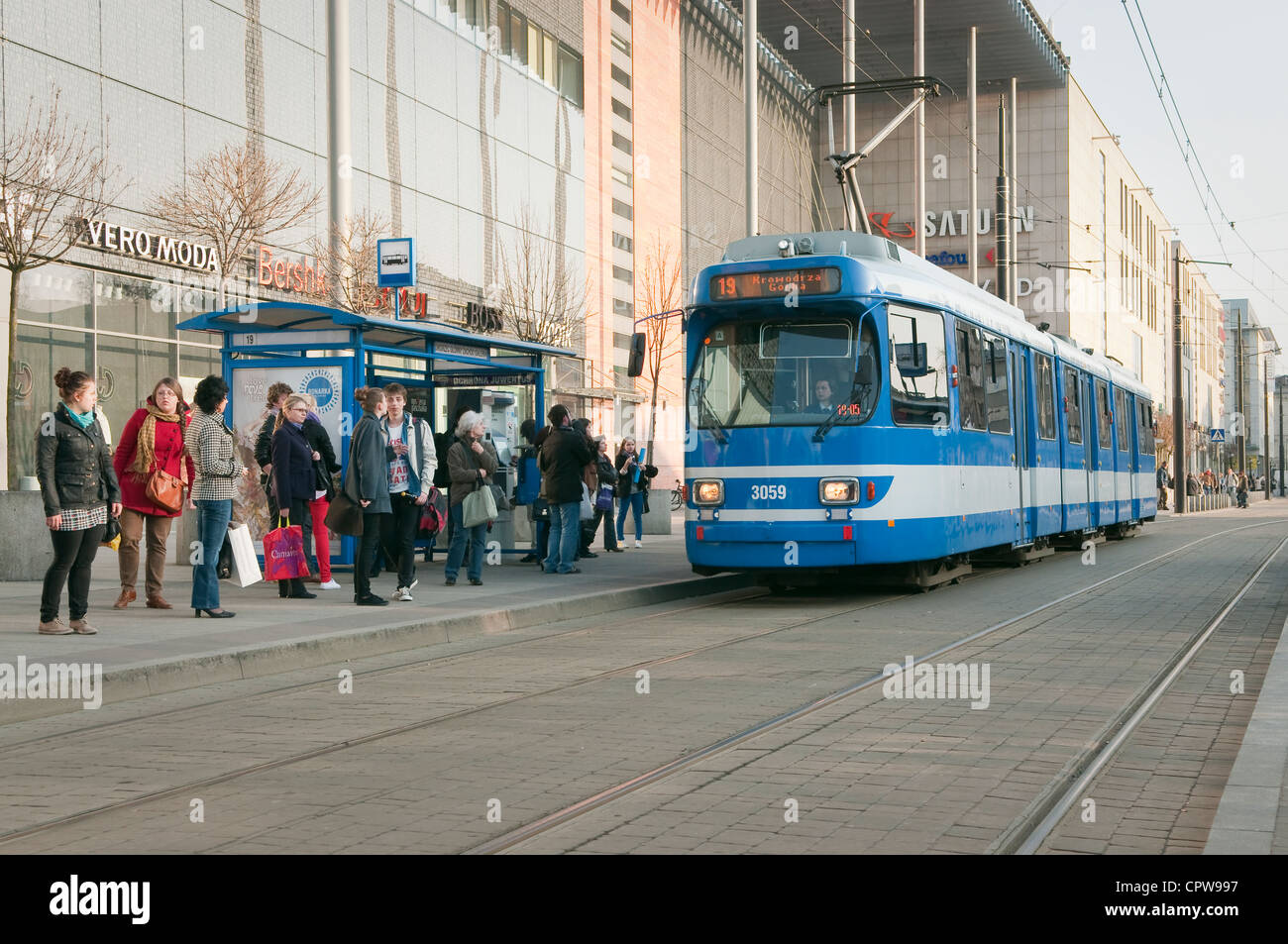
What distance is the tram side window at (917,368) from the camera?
14336mm

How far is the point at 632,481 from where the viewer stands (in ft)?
77.5

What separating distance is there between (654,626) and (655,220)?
134 ft

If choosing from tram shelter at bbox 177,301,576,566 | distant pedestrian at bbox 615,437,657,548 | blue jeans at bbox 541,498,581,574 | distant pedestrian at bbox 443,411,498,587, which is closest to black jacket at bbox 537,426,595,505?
blue jeans at bbox 541,498,581,574

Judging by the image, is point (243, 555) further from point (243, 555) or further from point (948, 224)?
point (948, 224)

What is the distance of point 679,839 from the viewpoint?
528cm

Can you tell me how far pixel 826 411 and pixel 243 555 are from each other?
553cm

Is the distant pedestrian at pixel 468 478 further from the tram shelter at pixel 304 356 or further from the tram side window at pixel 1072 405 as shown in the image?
the tram side window at pixel 1072 405

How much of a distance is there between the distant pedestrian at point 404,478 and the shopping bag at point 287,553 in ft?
2.59

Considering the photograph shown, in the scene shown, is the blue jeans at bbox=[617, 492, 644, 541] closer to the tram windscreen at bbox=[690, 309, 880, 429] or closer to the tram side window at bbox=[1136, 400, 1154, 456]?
the tram windscreen at bbox=[690, 309, 880, 429]

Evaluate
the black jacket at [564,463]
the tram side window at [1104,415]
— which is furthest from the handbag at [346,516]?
the tram side window at [1104,415]

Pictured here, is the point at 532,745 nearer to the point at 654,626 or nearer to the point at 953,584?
the point at 654,626

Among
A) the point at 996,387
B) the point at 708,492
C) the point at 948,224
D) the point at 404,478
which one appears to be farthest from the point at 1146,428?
the point at 948,224

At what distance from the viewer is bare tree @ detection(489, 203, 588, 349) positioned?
36906mm

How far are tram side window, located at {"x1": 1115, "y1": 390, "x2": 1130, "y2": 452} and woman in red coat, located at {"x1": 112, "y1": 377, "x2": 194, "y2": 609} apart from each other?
18681 mm
